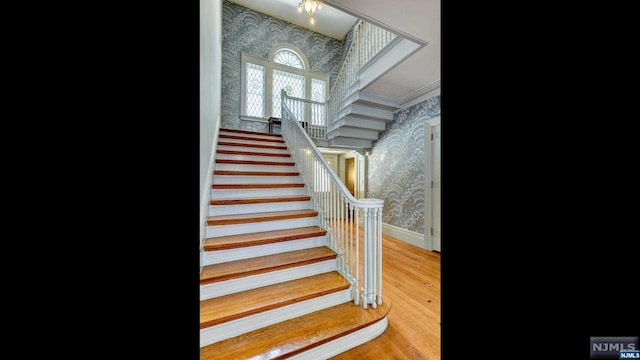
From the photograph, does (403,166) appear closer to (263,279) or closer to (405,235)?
(405,235)

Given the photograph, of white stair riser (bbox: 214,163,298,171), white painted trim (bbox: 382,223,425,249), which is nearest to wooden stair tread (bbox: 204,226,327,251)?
white stair riser (bbox: 214,163,298,171)

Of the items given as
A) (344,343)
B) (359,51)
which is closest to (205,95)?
(344,343)

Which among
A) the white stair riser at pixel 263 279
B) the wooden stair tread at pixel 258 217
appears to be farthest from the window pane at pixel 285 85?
the white stair riser at pixel 263 279

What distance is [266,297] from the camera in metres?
1.48

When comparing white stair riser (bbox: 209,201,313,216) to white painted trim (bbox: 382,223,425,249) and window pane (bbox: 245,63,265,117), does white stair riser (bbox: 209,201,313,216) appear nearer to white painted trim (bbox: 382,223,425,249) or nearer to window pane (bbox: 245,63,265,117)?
white painted trim (bbox: 382,223,425,249)

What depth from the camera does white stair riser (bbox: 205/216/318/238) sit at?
1.91m

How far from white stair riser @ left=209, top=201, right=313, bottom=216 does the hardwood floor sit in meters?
1.22

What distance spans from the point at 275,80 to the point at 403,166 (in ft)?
11.8

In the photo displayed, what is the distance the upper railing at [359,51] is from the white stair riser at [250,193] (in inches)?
76.0

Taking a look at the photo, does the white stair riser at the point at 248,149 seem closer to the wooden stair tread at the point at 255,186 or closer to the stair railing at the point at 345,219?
the stair railing at the point at 345,219
